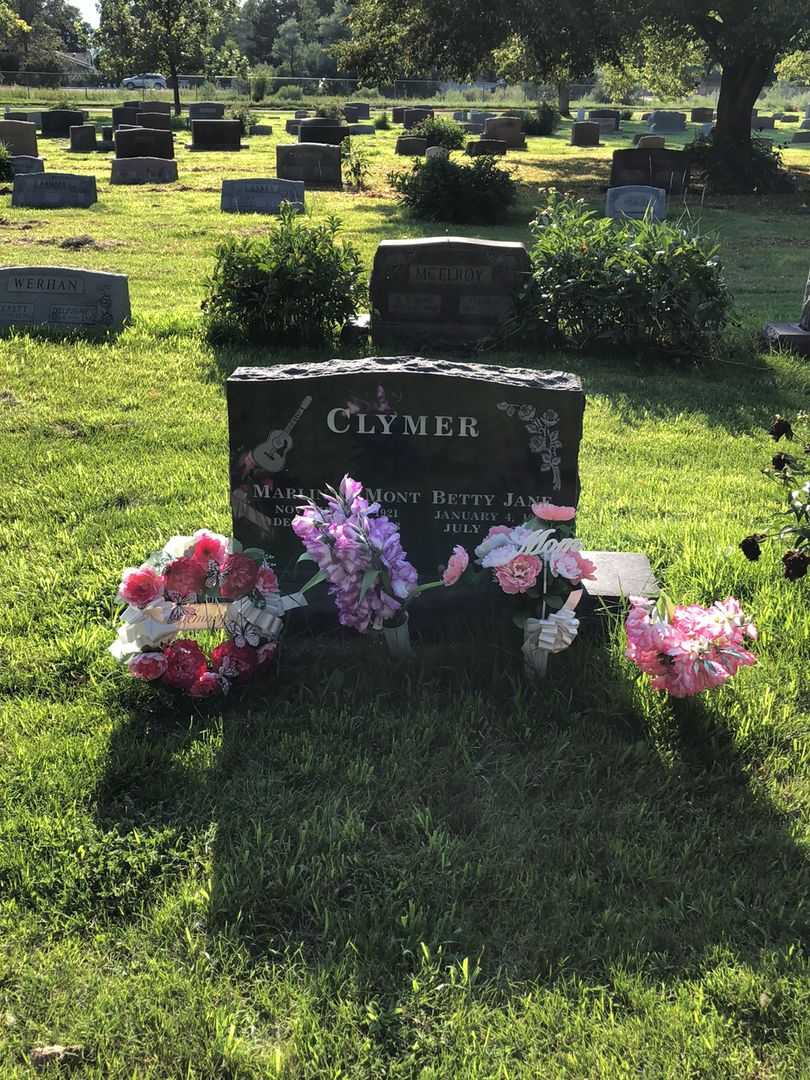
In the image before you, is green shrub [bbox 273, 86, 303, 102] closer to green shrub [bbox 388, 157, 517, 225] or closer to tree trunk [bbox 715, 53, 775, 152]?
tree trunk [bbox 715, 53, 775, 152]

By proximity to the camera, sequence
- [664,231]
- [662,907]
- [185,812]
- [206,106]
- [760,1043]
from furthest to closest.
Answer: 1. [206,106]
2. [664,231]
3. [185,812]
4. [662,907]
5. [760,1043]

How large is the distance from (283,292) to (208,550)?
17.1ft

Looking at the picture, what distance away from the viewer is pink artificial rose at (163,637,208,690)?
362cm

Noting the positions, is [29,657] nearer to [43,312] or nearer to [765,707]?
[765,707]

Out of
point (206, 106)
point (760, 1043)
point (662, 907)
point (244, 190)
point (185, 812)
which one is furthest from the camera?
point (206, 106)

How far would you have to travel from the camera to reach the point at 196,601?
12.4 ft

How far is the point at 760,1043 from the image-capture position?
244 cm

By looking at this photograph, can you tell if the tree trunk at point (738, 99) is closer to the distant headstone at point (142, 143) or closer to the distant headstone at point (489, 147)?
the distant headstone at point (489, 147)

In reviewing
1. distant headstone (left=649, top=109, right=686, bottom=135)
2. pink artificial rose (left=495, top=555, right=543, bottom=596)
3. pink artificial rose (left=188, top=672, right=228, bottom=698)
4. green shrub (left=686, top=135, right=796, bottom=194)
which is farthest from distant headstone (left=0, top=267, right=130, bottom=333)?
distant headstone (left=649, top=109, right=686, bottom=135)

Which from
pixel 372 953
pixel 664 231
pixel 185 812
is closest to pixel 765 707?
pixel 372 953

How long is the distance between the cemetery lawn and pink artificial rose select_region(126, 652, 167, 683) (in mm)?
170

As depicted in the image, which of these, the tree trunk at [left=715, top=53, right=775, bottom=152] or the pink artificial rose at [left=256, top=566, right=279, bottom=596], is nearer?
the pink artificial rose at [left=256, top=566, right=279, bottom=596]

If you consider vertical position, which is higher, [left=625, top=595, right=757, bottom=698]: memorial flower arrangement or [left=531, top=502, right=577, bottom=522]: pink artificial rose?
[left=531, top=502, right=577, bottom=522]: pink artificial rose

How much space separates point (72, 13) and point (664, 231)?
111 m
